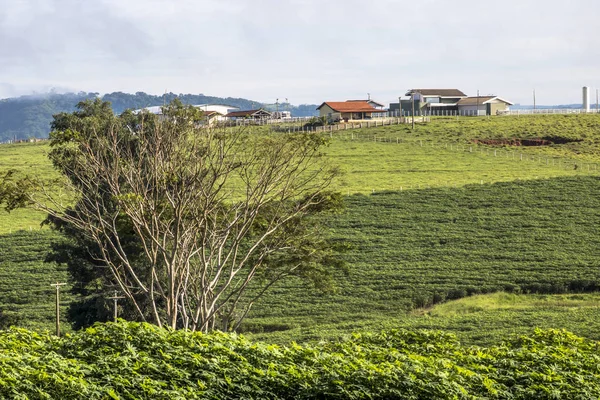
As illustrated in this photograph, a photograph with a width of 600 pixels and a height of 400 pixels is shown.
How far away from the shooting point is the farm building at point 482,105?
5059 inches

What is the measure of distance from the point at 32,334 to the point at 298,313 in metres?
23.2

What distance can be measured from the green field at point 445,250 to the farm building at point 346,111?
113ft

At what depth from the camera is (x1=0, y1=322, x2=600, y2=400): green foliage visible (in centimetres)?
1570

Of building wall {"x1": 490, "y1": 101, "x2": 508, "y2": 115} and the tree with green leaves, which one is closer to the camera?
the tree with green leaves

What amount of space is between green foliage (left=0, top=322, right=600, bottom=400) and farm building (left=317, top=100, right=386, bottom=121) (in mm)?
99094

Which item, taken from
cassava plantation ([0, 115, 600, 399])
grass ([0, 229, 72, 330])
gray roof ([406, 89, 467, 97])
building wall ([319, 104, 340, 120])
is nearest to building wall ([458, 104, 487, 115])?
gray roof ([406, 89, 467, 97])

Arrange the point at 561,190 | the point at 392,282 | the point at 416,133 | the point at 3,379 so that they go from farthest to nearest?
1. the point at 416,133
2. the point at 561,190
3. the point at 392,282
4. the point at 3,379

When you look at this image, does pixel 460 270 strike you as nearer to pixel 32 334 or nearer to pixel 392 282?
pixel 392 282

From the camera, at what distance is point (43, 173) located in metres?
76.7

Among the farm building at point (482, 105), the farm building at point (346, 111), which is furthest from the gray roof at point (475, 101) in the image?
the farm building at point (346, 111)

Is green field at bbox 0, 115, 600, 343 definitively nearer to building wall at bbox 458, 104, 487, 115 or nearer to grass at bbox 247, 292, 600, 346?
grass at bbox 247, 292, 600, 346

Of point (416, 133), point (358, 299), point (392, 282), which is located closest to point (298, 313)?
point (358, 299)

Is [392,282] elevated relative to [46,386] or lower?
lower

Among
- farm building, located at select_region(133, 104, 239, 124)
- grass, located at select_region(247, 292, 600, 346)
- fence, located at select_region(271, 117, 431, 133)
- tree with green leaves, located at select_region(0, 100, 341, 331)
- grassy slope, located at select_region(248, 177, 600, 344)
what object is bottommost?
grass, located at select_region(247, 292, 600, 346)
